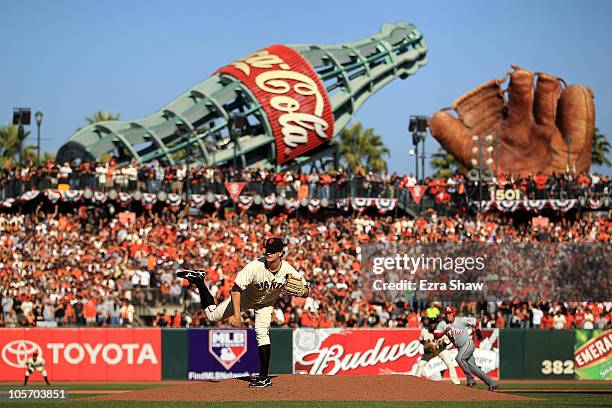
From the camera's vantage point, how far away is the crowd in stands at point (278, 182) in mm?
39438

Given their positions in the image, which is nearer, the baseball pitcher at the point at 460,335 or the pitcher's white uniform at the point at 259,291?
the pitcher's white uniform at the point at 259,291

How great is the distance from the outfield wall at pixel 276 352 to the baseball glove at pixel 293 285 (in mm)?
12220

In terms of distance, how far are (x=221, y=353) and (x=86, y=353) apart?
3.58m

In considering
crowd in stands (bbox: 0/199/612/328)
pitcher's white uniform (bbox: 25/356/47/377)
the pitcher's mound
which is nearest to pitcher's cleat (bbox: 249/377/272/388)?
the pitcher's mound

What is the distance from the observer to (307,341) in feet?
90.3

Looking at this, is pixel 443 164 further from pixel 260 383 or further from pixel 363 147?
pixel 260 383

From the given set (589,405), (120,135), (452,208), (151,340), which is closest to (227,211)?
(120,135)

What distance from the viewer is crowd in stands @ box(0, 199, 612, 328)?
97.7 ft

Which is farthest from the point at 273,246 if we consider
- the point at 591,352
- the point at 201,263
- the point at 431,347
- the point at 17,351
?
the point at 201,263

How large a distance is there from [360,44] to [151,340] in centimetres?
3029

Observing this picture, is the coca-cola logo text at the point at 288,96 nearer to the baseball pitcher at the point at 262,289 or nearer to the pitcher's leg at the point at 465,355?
the pitcher's leg at the point at 465,355

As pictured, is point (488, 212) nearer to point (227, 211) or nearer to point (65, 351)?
point (227, 211)

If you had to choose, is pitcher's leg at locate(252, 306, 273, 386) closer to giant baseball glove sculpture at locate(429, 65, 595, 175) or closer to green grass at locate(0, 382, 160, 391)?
green grass at locate(0, 382, 160, 391)

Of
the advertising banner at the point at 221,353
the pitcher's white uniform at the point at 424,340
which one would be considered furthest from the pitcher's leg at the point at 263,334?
the advertising banner at the point at 221,353
